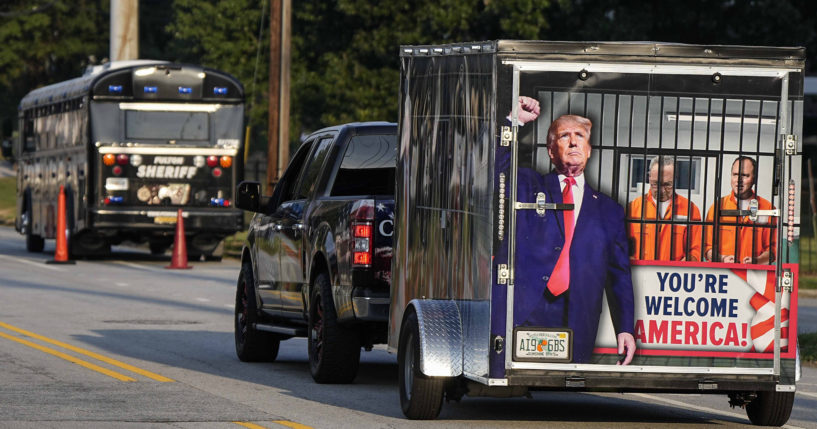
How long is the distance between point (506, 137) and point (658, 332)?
149cm

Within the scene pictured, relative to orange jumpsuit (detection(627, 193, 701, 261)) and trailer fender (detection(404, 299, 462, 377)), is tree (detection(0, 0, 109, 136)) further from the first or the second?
orange jumpsuit (detection(627, 193, 701, 261))

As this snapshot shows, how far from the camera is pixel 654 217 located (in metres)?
9.99

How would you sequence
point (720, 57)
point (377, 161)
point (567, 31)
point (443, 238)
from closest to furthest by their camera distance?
point (720, 57)
point (443, 238)
point (377, 161)
point (567, 31)

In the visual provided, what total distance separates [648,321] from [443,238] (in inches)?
57.2

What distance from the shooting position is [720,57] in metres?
9.92

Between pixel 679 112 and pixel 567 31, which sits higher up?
pixel 567 31

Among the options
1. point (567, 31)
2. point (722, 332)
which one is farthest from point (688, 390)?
point (567, 31)

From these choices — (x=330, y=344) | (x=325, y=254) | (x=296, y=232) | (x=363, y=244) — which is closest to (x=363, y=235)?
(x=363, y=244)

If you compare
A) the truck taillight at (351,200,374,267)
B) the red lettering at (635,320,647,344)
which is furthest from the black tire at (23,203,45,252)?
the red lettering at (635,320,647,344)

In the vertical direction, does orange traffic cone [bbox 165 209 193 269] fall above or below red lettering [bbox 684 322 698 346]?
below

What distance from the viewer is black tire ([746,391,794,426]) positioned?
34.5 feet

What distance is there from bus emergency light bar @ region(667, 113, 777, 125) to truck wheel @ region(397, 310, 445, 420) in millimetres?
2042

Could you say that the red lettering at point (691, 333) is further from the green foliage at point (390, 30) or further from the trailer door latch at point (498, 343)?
the green foliage at point (390, 30)

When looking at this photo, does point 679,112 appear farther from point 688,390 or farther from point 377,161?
point 377,161
